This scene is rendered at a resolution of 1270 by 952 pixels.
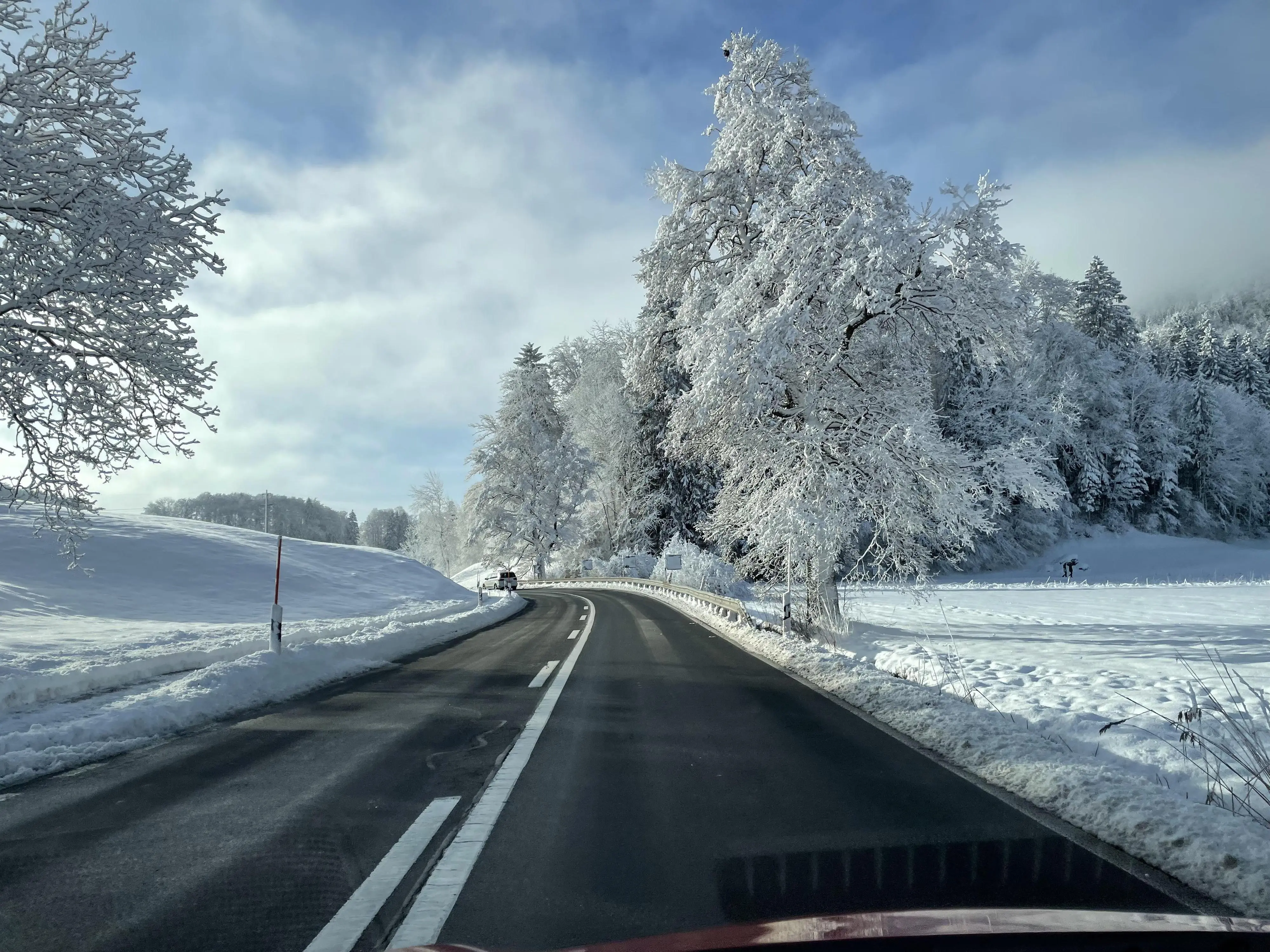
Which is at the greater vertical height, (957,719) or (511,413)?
(511,413)

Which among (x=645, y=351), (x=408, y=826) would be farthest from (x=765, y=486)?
(x=408, y=826)

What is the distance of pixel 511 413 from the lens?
52.4m

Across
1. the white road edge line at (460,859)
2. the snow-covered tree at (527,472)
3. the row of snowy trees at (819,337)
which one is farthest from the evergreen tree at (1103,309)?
the white road edge line at (460,859)

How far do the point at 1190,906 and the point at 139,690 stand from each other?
1002 cm

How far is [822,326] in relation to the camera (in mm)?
12922

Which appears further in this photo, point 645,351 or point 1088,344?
point 1088,344

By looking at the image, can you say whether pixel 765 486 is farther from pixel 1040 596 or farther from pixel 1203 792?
pixel 1040 596

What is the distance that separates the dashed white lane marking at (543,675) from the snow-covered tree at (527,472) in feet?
133

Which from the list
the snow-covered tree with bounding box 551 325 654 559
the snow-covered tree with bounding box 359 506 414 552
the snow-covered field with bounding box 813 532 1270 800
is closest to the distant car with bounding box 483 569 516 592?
the snow-covered tree with bounding box 551 325 654 559

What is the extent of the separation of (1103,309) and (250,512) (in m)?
93.5

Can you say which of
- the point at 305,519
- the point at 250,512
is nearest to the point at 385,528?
the point at 305,519

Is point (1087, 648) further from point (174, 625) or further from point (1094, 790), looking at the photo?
point (174, 625)

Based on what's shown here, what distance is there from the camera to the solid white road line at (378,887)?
2.76 metres

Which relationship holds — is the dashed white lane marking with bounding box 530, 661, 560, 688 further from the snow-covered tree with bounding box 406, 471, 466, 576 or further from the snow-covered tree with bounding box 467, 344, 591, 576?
the snow-covered tree with bounding box 406, 471, 466, 576
